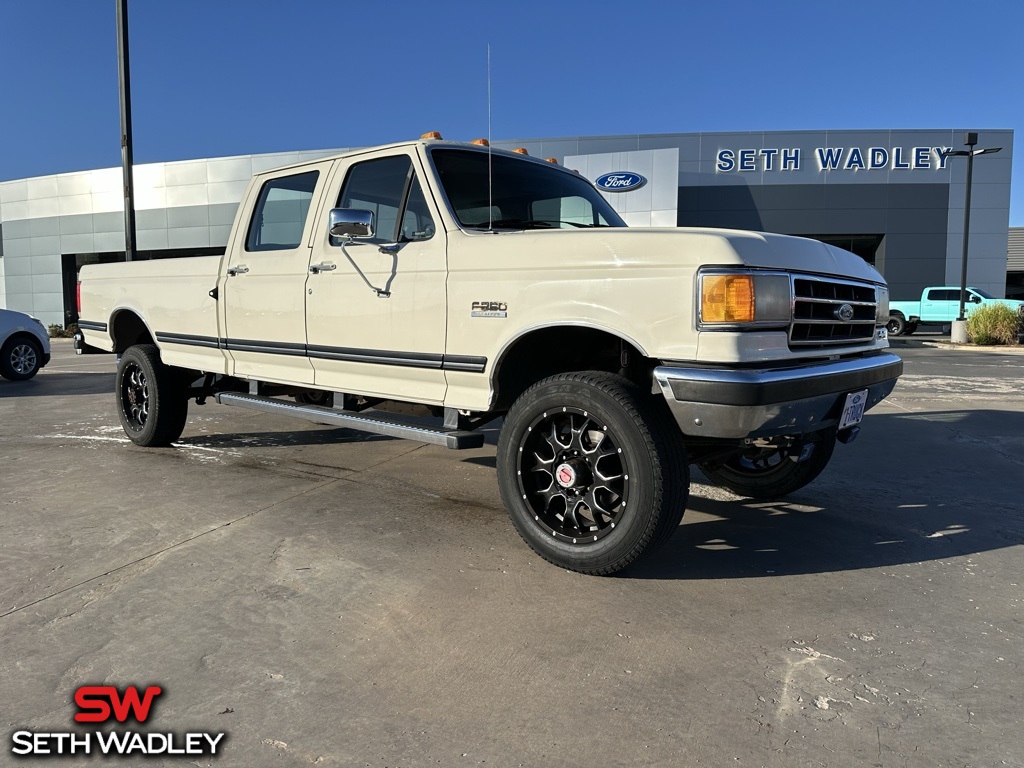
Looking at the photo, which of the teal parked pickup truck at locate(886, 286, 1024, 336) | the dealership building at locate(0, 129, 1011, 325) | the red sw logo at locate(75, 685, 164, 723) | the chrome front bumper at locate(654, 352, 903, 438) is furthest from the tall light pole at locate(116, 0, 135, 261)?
the teal parked pickup truck at locate(886, 286, 1024, 336)

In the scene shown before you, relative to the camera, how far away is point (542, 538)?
330cm

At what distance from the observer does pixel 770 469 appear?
4.47 meters

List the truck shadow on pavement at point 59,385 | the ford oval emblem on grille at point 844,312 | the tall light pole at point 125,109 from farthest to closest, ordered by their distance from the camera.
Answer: the tall light pole at point 125,109, the truck shadow on pavement at point 59,385, the ford oval emblem on grille at point 844,312

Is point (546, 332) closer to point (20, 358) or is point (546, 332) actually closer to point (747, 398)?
point (747, 398)

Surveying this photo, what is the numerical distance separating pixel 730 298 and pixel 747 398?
1.31ft

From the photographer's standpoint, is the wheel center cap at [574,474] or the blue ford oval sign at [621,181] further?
the blue ford oval sign at [621,181]

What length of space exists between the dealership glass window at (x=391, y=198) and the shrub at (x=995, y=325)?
21.5 meters

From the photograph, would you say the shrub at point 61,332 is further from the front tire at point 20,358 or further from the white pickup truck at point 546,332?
the white pickup truck at point 546,332

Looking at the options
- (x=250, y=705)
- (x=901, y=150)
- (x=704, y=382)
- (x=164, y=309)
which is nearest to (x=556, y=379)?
(x=704, y=382)

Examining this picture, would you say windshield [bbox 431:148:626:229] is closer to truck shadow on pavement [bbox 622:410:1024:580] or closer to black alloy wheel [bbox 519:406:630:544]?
black alloy wheel [bbox 519:406:630:544]

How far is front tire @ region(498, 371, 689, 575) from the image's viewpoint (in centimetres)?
296

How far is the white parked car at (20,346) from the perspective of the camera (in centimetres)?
1128

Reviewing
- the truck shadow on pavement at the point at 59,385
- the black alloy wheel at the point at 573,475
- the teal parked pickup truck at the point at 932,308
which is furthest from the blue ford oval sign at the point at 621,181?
the black alloy wheel at the point at 573,475

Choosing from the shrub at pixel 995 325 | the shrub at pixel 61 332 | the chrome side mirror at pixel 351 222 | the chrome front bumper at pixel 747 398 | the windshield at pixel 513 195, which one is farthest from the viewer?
the shrub at pixel 61 332
